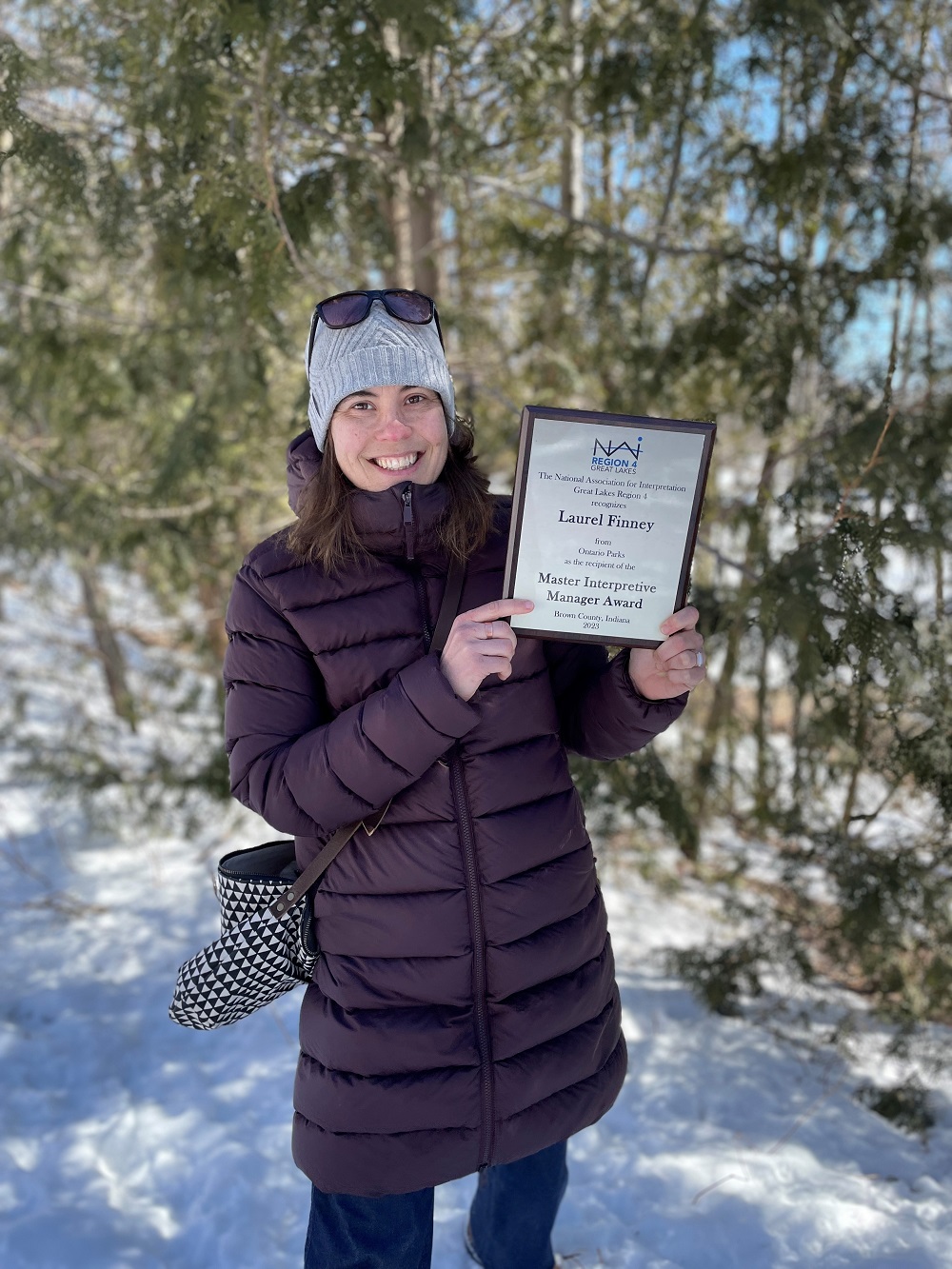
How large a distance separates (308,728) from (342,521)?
421 mm

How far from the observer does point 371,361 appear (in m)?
1.96

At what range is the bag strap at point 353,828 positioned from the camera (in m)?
1.94

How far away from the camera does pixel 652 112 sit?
3.96 meters

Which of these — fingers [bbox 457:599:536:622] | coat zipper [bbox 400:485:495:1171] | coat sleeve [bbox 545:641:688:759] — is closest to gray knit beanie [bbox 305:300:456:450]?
fingers [bbox 457:599:536:622]

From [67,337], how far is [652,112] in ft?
10.00

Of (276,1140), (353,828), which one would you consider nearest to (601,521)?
(353,828)

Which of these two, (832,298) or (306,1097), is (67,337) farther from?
(306,1097)

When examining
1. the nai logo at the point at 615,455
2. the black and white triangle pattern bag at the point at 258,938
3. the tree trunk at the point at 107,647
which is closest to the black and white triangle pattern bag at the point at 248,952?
the black and white triangle pattern bag at the point at 258,938

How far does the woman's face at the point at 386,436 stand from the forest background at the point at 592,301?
122cm

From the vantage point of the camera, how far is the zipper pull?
1.96 meters

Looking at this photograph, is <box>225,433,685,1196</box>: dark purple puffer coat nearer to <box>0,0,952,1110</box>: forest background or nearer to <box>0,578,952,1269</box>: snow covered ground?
<box>0,578,952,1269</box>: snow covered ground

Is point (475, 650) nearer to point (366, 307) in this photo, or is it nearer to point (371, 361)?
point (371, 361)

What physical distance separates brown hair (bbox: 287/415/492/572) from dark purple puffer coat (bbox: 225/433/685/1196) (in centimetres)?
3

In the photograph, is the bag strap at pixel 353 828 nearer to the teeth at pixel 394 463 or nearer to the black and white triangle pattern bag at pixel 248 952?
the black and white triangle pattern bag at pixel 248 952
